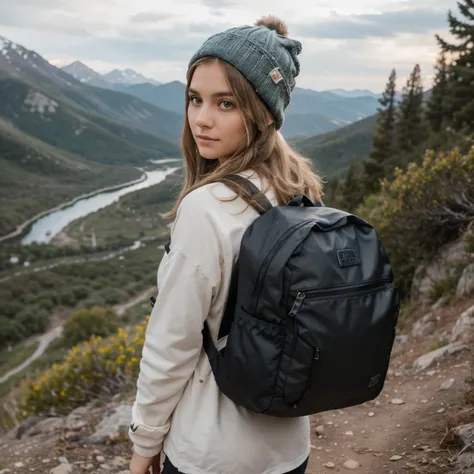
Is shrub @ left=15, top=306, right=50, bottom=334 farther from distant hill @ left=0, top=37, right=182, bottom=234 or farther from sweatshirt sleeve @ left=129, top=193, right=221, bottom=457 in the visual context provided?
distant hill @ left=0, top=37, right=182, bottom=234

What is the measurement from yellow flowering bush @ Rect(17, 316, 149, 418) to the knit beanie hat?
4467mm

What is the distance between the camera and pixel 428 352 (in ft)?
14.5

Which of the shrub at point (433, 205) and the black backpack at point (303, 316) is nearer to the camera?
the black backpack at point (303, 316)

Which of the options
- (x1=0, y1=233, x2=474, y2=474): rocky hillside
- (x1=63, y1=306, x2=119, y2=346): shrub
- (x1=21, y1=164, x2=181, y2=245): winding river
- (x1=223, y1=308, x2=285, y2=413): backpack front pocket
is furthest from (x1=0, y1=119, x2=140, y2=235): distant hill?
(x1=223, y1=308, x2=285, y2=413): backpack front pocket

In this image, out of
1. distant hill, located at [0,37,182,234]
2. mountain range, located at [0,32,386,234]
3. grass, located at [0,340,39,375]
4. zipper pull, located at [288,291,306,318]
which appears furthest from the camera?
mountain range, located at [0,32,386,234]

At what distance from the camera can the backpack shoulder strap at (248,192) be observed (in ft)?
4.22

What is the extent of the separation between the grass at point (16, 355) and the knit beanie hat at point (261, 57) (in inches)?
1112

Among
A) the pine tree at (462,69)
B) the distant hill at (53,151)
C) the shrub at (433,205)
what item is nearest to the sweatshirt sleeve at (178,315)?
the shrub at (433,205)

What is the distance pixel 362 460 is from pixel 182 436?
1.94 meters

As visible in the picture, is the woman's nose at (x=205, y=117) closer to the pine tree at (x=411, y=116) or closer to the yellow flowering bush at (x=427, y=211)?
the yellow flowering bush at (x=427, y=211)

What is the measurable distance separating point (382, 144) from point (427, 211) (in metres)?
15.7

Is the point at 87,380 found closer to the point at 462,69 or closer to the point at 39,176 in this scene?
the point at 462,69

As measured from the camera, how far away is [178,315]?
4.07 feet

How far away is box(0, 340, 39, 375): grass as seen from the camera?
88.2 ft
